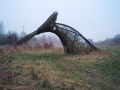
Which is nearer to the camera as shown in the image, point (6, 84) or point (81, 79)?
point (6, 84)

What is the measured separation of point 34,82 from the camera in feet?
26.4

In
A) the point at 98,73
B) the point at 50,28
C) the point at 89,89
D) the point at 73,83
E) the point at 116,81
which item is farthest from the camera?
the point at 50,28

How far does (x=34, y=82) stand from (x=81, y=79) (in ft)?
7.84

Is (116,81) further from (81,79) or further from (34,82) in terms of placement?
(34,82)

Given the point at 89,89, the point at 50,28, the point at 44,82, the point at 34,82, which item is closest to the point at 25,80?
the point at 34,82

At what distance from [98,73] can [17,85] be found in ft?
16.3

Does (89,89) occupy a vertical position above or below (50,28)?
below

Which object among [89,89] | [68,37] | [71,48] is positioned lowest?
[89,89]

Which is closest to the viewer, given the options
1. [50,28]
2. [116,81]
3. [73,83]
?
[73,83]

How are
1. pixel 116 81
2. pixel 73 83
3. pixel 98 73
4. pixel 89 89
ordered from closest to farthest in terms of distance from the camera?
pixel 89 89 → pixel 73 83 → pixel 116 81 → pixel 98 73

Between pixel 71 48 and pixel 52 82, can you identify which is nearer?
pixel 52 82

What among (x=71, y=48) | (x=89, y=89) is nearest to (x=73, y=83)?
(x=89, y=89)

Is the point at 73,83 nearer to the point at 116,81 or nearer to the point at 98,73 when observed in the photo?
the point at 116,81

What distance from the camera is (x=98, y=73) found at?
34.3 feet
